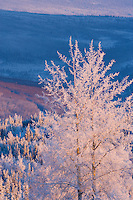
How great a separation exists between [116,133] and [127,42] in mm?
104991

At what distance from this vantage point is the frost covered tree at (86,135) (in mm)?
4668

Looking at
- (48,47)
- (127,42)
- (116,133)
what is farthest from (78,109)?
(127,42)

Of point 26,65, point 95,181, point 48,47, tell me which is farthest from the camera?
point 48,47

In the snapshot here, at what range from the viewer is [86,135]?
4.58 m

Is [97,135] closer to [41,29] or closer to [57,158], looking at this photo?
[57,158]

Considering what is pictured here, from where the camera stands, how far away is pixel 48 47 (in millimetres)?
98562

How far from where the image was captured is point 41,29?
114 m

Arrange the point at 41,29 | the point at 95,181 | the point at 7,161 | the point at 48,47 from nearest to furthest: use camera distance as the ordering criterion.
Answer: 1. the point at 95,181
2. the point at 7,161
3. the point at 48,47
4. the point at 41,29

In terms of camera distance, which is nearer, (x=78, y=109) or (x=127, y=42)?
(x=78, y=109)

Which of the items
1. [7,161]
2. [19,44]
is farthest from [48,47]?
[7,161]

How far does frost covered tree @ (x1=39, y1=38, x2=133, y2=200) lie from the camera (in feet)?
15.3

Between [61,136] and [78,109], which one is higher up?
[78,109]

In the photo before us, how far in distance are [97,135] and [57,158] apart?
3.51 ft

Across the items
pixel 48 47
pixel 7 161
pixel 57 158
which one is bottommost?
pixel 7 161
